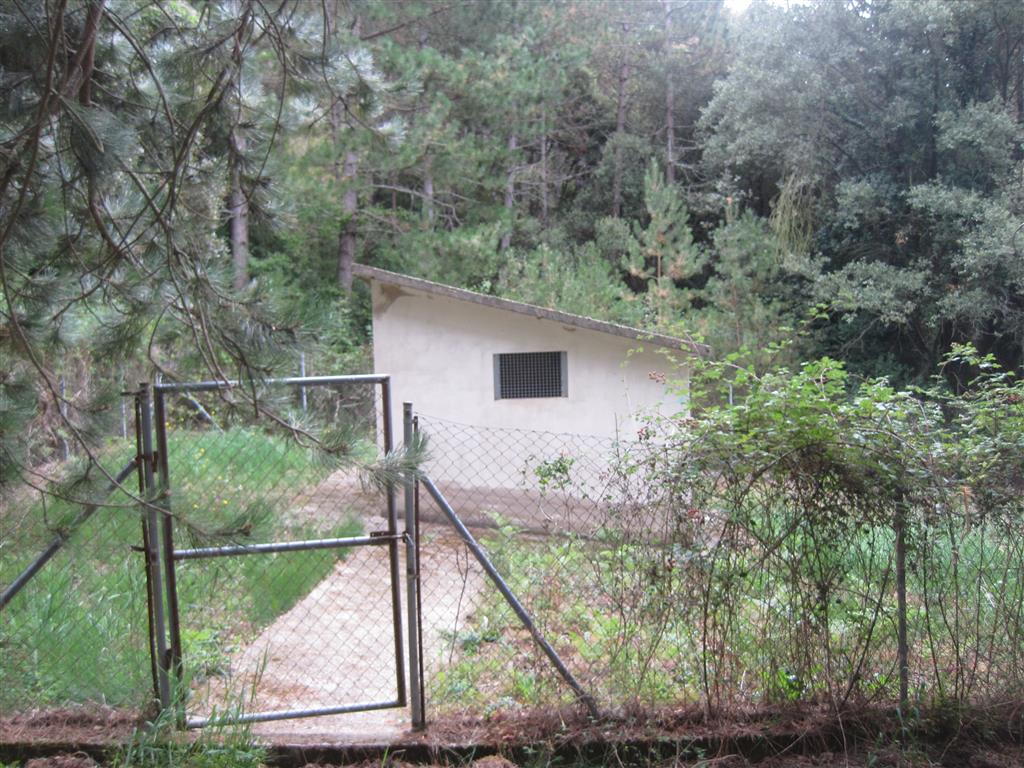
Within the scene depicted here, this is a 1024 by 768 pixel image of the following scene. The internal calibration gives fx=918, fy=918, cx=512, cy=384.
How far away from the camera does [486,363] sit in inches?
403

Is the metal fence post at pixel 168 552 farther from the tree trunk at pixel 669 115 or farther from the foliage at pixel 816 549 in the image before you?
the tree trunk at pixel 669 115

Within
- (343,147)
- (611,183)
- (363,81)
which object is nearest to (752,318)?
(611,183)

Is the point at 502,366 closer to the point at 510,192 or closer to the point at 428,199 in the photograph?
the point at 428,199

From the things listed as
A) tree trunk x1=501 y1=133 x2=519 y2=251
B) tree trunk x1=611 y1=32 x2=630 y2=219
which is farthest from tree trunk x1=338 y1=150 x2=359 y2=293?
tree trunk x1=611 y1=32 x2=630 y2=219

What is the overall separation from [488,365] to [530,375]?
0.48 metres

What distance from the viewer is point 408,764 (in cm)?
380

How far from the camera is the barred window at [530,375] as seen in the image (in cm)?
1023

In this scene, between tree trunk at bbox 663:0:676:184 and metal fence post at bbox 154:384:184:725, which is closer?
metal fence post at bbox 154:384:184:725

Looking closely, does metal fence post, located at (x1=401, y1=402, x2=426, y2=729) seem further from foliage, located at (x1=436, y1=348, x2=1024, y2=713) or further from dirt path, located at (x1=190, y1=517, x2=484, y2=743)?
foliage, located at (x1=436, y1=348, x2=1024, y2=713)

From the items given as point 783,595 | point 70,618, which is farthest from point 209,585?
point 783,595

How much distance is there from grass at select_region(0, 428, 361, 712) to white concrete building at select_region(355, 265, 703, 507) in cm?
238

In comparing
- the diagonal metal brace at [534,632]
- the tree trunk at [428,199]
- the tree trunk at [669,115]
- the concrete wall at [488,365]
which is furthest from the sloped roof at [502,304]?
the tree trunk at [669,115]

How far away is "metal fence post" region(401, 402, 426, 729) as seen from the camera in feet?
12.8

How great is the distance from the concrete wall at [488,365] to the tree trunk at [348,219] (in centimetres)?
693
